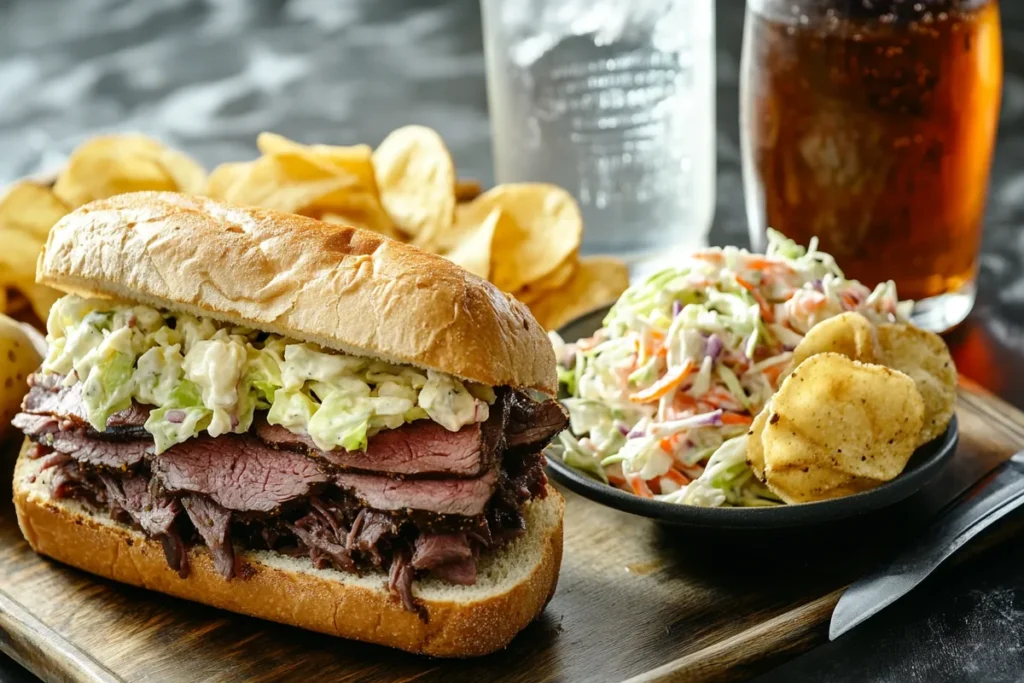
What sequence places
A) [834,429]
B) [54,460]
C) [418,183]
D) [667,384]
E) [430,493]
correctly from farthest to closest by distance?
[418,183]
[667,384]
[54,460]
[834,429]
[430,493]

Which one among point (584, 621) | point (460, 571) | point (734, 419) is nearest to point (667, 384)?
point (734, 419)

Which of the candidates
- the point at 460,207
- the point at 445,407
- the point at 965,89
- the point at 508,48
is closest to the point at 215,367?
the point at 445,407

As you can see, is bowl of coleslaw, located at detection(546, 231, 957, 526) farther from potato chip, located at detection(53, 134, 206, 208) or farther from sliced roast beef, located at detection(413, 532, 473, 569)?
potato chip, located at detection(53, 134, 206, 208)

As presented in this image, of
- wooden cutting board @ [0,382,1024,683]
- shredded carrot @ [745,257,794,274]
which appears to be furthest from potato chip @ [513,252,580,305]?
wooden cutting board @ [0,382,1024,683]

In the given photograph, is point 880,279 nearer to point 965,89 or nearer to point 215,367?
point 965,89

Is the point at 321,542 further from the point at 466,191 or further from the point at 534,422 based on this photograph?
the point at 466,191
